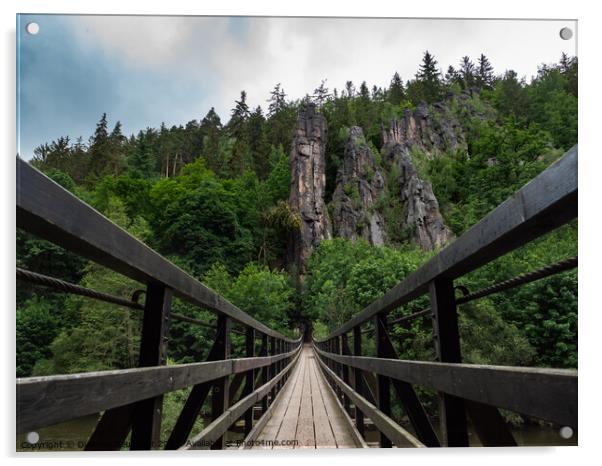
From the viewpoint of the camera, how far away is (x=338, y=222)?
815cm

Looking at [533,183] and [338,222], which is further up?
[338,222]

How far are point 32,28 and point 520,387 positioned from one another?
2.22 metres

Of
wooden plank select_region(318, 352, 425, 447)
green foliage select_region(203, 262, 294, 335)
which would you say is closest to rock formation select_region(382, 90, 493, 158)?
green foliage select_region(203, 262, 294, 335)

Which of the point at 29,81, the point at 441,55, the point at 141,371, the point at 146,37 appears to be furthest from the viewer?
the point at 441,55

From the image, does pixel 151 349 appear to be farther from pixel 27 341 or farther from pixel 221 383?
pixel 27 341

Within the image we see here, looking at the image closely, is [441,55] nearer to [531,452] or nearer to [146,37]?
[146,37]

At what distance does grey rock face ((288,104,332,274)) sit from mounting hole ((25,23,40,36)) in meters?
2.02

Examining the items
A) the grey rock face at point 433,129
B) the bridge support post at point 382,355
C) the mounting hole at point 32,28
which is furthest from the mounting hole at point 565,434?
the grey rock face at point 433,129

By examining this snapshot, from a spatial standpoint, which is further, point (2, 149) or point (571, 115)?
point (571, 115)

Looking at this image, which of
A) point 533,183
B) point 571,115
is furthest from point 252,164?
point 533,183

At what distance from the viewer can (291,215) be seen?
5770 mm

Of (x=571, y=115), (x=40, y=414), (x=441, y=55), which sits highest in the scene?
(x=441, y=55)

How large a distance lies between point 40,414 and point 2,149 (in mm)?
1556
